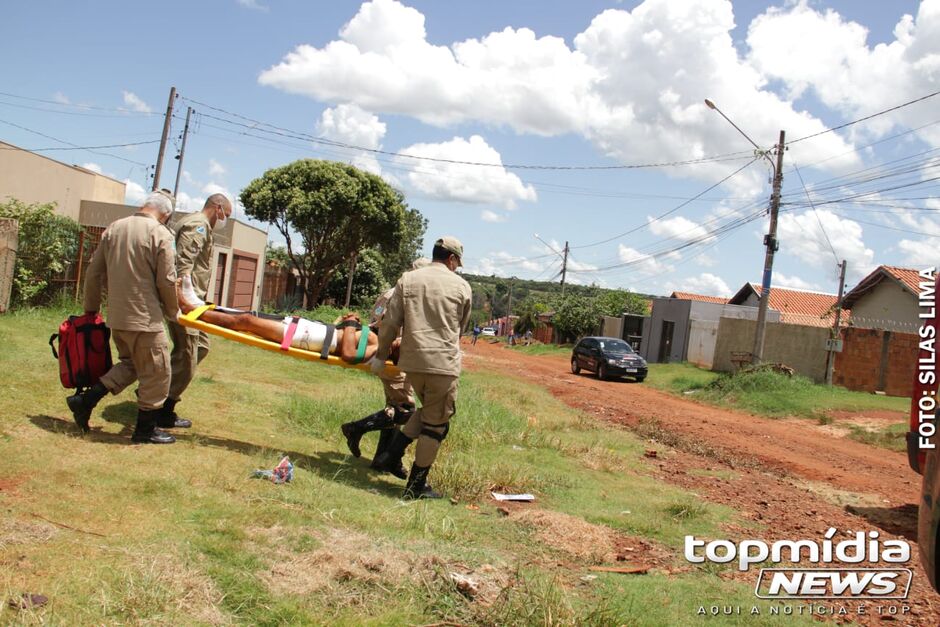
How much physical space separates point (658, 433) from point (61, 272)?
11.0 m

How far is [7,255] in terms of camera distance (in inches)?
485

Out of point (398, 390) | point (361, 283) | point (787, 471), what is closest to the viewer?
point (398, 390)

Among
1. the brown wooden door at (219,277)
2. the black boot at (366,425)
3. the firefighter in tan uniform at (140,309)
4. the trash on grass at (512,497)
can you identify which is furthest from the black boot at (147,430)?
the brown wooden door at (219,277)

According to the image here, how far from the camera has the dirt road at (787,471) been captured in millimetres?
6375

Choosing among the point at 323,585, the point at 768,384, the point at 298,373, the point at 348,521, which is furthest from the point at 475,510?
the point at 768,384

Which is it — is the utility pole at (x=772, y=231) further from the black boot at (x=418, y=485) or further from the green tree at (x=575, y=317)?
the green tree at (x=575, y=317)

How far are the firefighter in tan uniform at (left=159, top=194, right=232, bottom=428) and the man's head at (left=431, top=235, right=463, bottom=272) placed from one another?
6.60 feet

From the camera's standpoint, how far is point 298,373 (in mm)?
11266

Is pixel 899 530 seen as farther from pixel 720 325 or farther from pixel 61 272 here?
pixel 720 325

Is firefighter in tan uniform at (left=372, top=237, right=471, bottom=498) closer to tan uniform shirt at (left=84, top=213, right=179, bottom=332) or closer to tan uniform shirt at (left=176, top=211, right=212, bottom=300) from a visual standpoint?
tan uniform shirt at (left=84, top=213, right=179, bottom=332)

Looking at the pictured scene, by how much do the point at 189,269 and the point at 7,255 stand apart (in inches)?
310

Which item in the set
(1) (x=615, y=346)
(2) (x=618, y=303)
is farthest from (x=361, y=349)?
(2) (x=618, y=303)

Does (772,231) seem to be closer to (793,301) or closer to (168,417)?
(168,417)

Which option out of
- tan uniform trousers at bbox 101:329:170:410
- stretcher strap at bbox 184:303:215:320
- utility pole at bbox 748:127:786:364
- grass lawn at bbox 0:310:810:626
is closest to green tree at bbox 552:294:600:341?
utility pole at bbox 748:127:786:364
